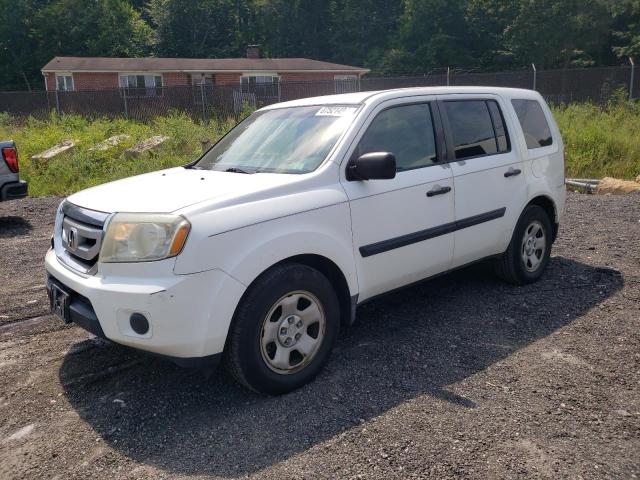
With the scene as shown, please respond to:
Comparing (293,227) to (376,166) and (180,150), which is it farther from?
(180,150)

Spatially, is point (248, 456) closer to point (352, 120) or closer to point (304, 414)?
point (304, 414)

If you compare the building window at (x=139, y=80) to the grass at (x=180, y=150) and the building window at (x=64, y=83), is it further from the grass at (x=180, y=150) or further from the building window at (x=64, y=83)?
the grass at (x=180, y=150)

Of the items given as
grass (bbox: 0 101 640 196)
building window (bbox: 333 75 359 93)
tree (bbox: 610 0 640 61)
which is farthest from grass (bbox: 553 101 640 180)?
tree (bbox: 610 0 640 61)

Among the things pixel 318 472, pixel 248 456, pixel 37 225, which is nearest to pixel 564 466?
pixel 318 472

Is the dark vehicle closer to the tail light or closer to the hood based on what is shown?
the tail light

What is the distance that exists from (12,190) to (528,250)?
708 cm

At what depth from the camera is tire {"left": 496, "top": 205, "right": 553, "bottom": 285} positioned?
541 cm

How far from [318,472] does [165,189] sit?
6.41 feet

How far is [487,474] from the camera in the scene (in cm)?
296

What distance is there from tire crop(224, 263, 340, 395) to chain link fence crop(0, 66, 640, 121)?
16614 millimetres

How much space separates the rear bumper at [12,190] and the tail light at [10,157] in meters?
0.20

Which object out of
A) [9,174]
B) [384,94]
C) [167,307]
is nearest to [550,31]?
[9,174]

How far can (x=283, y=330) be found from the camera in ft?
12.0

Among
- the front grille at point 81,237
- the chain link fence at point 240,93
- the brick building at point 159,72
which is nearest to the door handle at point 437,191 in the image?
the front grille at point 81,237
